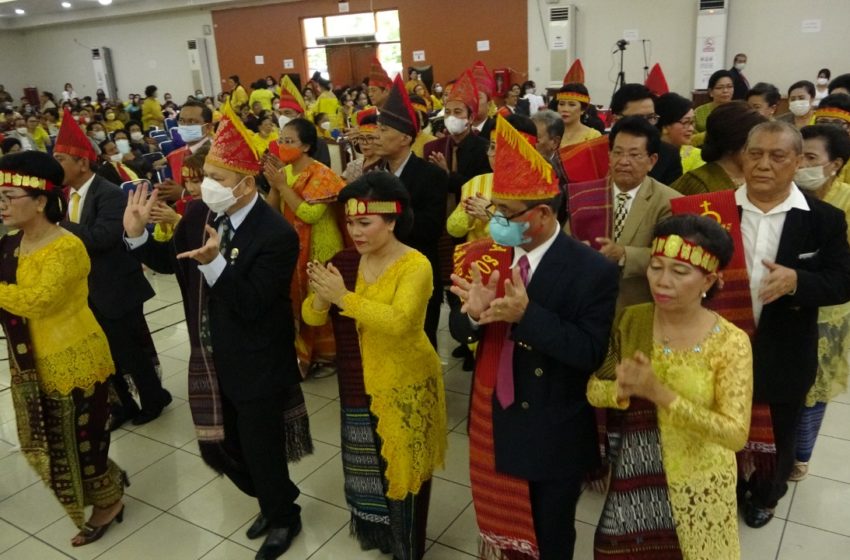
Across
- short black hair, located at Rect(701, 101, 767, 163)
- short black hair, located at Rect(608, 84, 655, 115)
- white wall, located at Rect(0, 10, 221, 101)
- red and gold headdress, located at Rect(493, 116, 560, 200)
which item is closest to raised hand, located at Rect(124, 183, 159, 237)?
red and gold headdress, located at Rect(493, 116, 560, 200)

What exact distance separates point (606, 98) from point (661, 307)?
38.2ft

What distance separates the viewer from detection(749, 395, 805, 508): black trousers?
2.34 metres

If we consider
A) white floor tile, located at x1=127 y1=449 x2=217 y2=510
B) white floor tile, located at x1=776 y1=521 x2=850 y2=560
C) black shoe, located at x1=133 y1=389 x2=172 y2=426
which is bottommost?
white floor tile, located at x1=127 y1=449 x2=217 y2=510

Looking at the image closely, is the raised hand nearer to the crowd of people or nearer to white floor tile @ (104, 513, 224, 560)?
the crowd of people

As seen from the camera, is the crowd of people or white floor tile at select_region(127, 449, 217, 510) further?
white floor tile at select_region(127, 449, 217, 510)

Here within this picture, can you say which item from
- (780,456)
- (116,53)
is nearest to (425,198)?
(780,456)

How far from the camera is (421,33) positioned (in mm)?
14156

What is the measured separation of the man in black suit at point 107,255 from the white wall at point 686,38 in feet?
34.7

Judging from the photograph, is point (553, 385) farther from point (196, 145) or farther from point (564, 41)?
point (564, 41)

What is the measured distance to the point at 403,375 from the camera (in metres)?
2.24

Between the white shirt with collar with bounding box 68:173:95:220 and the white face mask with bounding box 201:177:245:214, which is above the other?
the white face mask with bounding box 201:177:245:214

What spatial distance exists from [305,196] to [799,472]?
111 inches

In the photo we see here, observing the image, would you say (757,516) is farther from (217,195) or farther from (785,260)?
(217,195)

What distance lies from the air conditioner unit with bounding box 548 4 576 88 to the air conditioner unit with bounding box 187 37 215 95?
949cm
